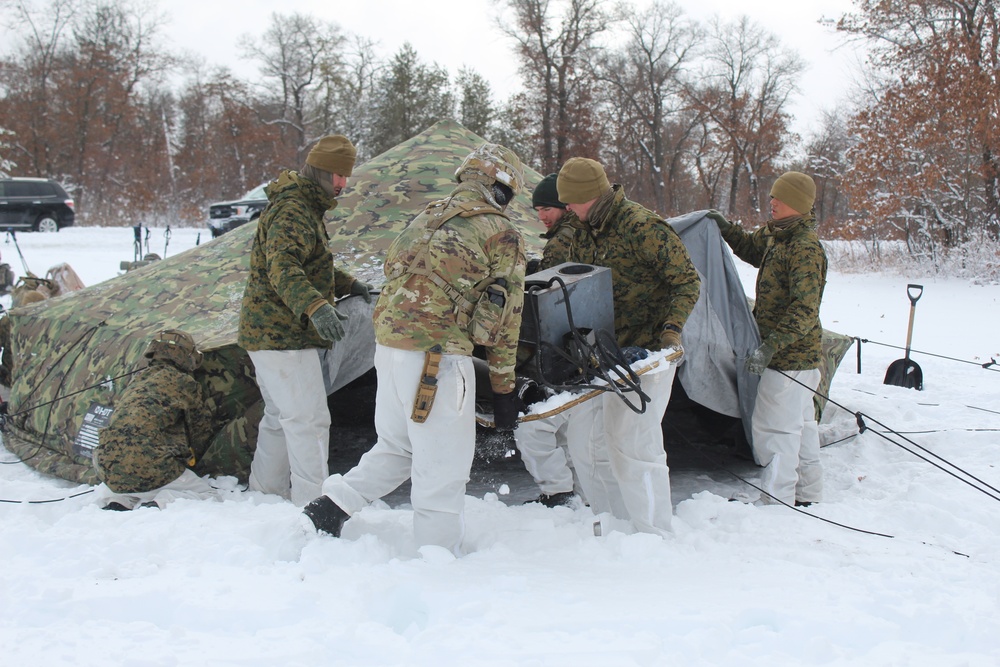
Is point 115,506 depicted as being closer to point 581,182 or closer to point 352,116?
point 581,182

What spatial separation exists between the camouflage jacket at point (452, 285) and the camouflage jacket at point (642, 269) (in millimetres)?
705

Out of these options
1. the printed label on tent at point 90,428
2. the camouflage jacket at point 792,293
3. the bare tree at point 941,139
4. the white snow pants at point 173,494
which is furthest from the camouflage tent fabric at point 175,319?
the bare tree at point 941,139

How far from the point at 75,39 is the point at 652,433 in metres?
34.8

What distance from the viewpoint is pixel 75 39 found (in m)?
30.4

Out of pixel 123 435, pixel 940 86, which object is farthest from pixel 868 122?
pixel 123 435

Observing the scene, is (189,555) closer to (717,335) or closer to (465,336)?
(465,336)

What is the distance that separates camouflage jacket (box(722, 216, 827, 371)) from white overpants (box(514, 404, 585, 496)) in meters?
1.14

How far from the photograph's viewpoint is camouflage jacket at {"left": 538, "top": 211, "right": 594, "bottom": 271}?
3.37m

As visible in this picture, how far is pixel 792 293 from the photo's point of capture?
3.69 m

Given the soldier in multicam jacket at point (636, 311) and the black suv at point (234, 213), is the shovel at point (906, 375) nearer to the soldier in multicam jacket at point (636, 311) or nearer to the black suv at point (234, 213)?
the soldier in multicam jacket at point (636, 311)

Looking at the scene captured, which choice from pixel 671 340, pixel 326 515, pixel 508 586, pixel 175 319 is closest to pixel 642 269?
pixel 671 340

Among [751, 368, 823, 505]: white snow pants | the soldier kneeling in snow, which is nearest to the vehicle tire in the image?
the soldier kneeling in snow

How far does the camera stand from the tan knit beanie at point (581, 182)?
3148mm

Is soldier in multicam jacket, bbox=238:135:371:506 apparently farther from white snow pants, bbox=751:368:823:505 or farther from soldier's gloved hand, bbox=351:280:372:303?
white snow pants, bbox=751:368:823:505
